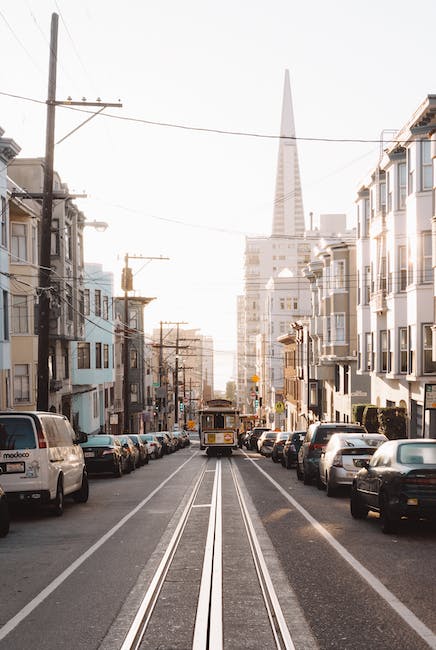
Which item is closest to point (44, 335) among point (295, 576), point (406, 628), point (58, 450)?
point (58, 450)

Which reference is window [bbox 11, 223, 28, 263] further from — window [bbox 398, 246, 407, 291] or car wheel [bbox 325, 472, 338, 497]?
car wheel [bbox 325, 472, 338, 497]

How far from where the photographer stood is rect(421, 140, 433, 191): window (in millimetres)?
33219

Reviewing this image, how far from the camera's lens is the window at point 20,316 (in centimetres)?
4026

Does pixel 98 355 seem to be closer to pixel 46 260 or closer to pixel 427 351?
pixel 427 351

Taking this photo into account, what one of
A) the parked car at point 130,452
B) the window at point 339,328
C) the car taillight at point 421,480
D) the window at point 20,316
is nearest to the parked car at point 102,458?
the parked car at point 130,452

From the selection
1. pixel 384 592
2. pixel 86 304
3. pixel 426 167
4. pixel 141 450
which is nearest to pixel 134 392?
pixel 86 304

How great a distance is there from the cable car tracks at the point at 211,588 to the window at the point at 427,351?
18.7m

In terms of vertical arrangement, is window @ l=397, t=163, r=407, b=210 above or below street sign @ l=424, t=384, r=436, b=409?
above

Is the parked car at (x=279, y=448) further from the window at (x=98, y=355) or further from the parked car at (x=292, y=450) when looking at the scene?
the window at (x=98, y=355)

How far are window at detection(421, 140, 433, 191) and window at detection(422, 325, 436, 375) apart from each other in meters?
5.43

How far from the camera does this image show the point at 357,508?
51.1 feet

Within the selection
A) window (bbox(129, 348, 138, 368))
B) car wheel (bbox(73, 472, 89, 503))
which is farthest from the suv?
window (bbox(129, 348, 138, 368))

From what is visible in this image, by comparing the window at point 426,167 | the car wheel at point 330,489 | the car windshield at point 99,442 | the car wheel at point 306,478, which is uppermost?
the window at point 426,167

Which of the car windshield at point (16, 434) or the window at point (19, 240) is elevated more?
the window at point (19, 240)
